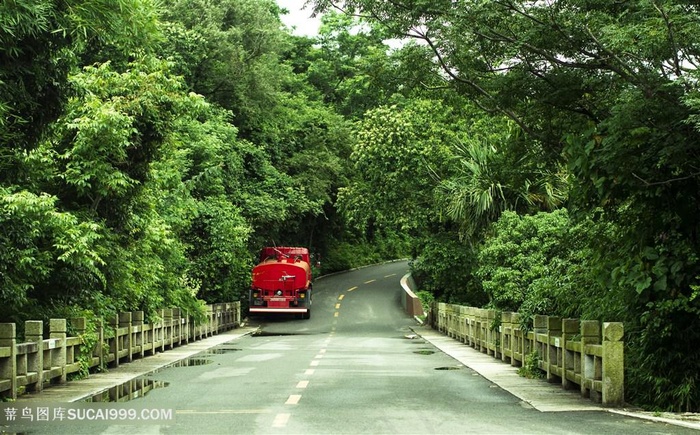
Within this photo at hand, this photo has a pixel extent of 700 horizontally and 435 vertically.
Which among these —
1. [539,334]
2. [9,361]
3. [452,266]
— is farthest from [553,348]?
[452,266]

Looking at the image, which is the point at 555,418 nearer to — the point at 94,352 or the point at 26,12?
the point at 26,12

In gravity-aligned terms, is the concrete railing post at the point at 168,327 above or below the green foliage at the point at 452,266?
below

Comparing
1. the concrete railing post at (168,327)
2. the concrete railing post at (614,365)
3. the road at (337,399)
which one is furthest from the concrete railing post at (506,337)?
Result: the concrete railing post at (168,327)

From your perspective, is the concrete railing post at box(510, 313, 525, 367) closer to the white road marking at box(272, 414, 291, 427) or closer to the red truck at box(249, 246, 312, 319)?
the white road marking at box(272, 414, 291, 427)

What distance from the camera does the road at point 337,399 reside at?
9211 millimetres

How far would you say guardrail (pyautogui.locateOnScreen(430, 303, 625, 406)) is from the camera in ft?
37.5

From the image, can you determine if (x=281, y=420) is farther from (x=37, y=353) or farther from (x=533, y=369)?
(x=533, y=369)

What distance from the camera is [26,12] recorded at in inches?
356

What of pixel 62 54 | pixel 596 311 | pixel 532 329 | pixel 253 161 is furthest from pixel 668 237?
pixel 253 161

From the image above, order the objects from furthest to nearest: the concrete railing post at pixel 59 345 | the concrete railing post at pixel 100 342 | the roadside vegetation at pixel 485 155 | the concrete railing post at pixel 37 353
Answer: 1. the concrete railing post at pixel 100 342
2. the concrete railing post at pixel 59 345
3. the concrete railing post at pixel 37 353
4. the roadside vegetation at pixel 485 155

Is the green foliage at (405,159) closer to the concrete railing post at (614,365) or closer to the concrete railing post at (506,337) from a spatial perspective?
the concrete railing post at (506,337)

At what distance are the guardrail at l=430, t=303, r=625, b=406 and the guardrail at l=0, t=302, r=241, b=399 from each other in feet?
27.4

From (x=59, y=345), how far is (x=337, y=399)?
5.57 metres

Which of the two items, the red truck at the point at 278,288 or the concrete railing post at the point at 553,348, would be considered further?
the red truck at the point at 278,288
